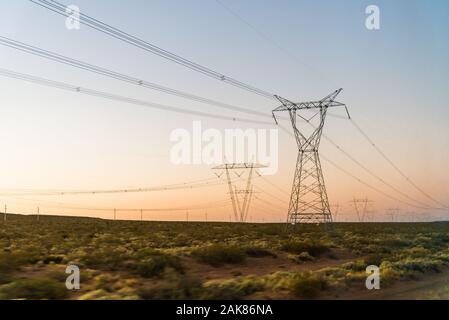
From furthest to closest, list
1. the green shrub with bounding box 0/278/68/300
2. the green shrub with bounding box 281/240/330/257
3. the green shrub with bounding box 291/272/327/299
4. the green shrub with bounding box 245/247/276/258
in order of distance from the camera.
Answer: the green shrub with bounding box 281/240/330/257 → the green shrub with bounding box 245/247/276/258 → the green shrub with bounding box 291/272/327/299 → the green shrub with bounding box 0/278/68/300

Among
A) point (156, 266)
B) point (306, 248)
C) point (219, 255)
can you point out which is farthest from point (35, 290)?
point (306, 248)

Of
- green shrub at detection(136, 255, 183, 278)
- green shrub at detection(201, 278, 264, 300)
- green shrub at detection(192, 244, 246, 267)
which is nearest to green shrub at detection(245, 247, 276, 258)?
green shrub at detection(192, 244, 246, 267)

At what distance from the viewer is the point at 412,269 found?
97.3ft

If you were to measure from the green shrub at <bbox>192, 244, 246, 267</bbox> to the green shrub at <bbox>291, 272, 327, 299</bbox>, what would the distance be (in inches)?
463

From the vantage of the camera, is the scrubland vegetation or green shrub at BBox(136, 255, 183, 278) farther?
green shrub at BBox(136, 255, 183, 278)

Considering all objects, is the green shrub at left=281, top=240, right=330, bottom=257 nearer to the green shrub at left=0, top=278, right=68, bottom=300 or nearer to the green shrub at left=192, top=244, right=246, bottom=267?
the green shrub at left=192, top=244, right=246, bottom=267

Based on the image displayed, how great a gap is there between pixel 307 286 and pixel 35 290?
1106cm

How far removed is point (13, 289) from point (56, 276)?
4504mm

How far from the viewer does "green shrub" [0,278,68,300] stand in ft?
67.4

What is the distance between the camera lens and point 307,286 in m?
21.5

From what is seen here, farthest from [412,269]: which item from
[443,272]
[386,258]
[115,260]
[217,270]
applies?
[115,260]

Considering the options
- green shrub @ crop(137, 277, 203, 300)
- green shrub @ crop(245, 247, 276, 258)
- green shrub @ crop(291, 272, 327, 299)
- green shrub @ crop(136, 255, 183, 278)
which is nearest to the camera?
green shrub @ crop(137, 277, 203, 300)

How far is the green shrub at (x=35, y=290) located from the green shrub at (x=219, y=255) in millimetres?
13436
